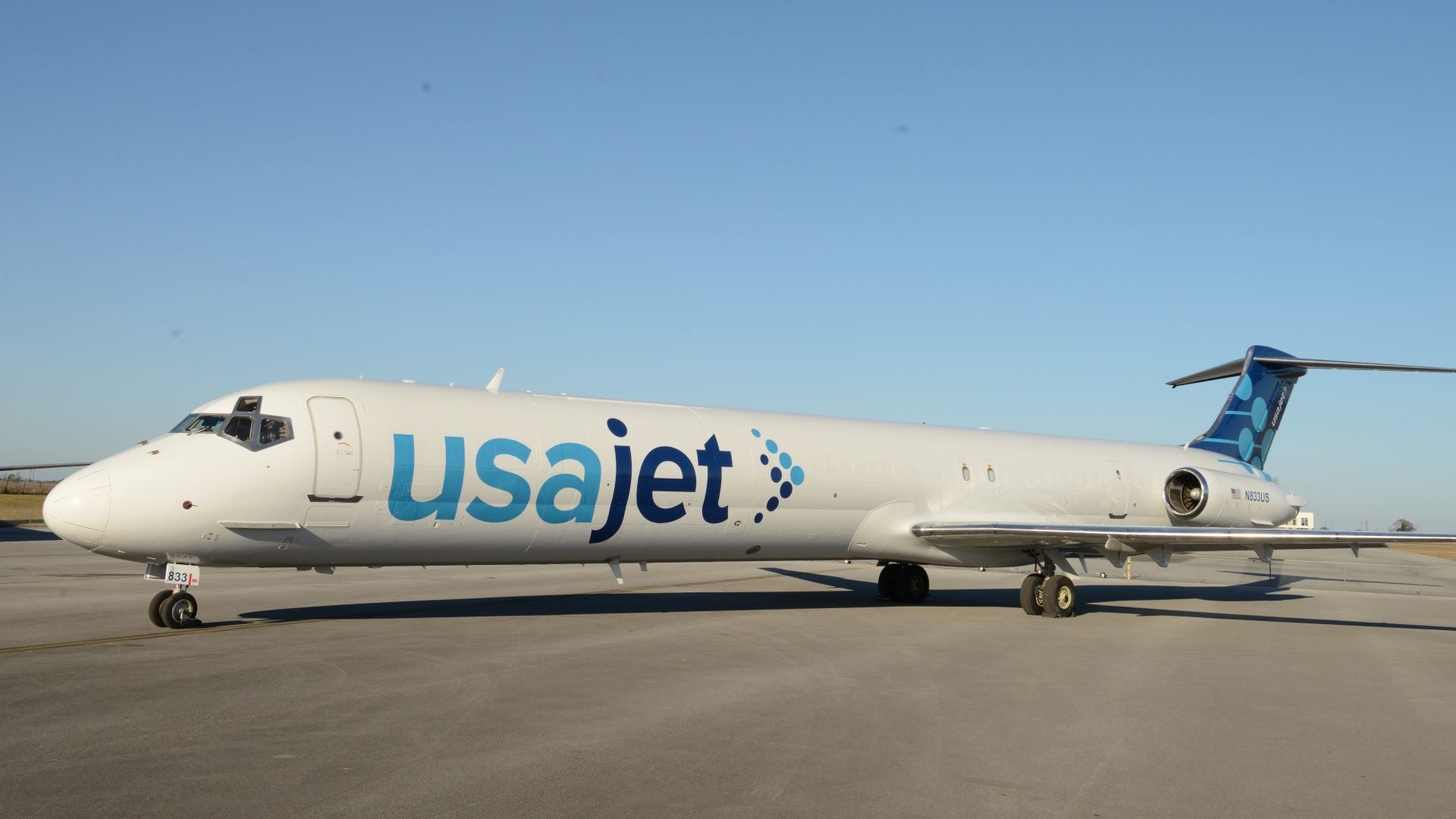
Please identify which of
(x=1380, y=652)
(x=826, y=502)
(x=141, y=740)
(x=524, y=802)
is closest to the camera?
Answer: (x=524, y=802)

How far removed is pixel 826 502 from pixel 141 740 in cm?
1295

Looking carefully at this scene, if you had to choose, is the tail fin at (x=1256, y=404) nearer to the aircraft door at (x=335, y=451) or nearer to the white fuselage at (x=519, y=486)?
the white fuselage at (x=519, y=486)

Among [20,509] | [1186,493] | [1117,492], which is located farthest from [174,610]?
[20,509]

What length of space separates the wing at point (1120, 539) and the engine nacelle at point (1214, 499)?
549 cm

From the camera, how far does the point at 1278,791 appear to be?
276 inches

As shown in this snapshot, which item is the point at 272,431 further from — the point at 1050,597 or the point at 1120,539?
the point at 1120,539

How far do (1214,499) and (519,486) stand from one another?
17.5m

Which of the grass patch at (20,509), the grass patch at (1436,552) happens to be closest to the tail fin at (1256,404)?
the grass patch at (20,509)

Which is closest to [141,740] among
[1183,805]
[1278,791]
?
[1183,805]

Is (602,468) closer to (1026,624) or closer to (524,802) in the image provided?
(1026,624)

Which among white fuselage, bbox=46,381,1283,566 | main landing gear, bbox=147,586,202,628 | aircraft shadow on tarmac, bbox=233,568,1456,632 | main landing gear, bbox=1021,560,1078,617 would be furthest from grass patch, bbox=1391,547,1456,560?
main landing gear, bbox=147,586,202,628

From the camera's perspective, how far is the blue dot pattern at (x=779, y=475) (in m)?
18.2

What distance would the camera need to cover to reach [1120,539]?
19.0 metres

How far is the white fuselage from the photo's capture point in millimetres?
13203
